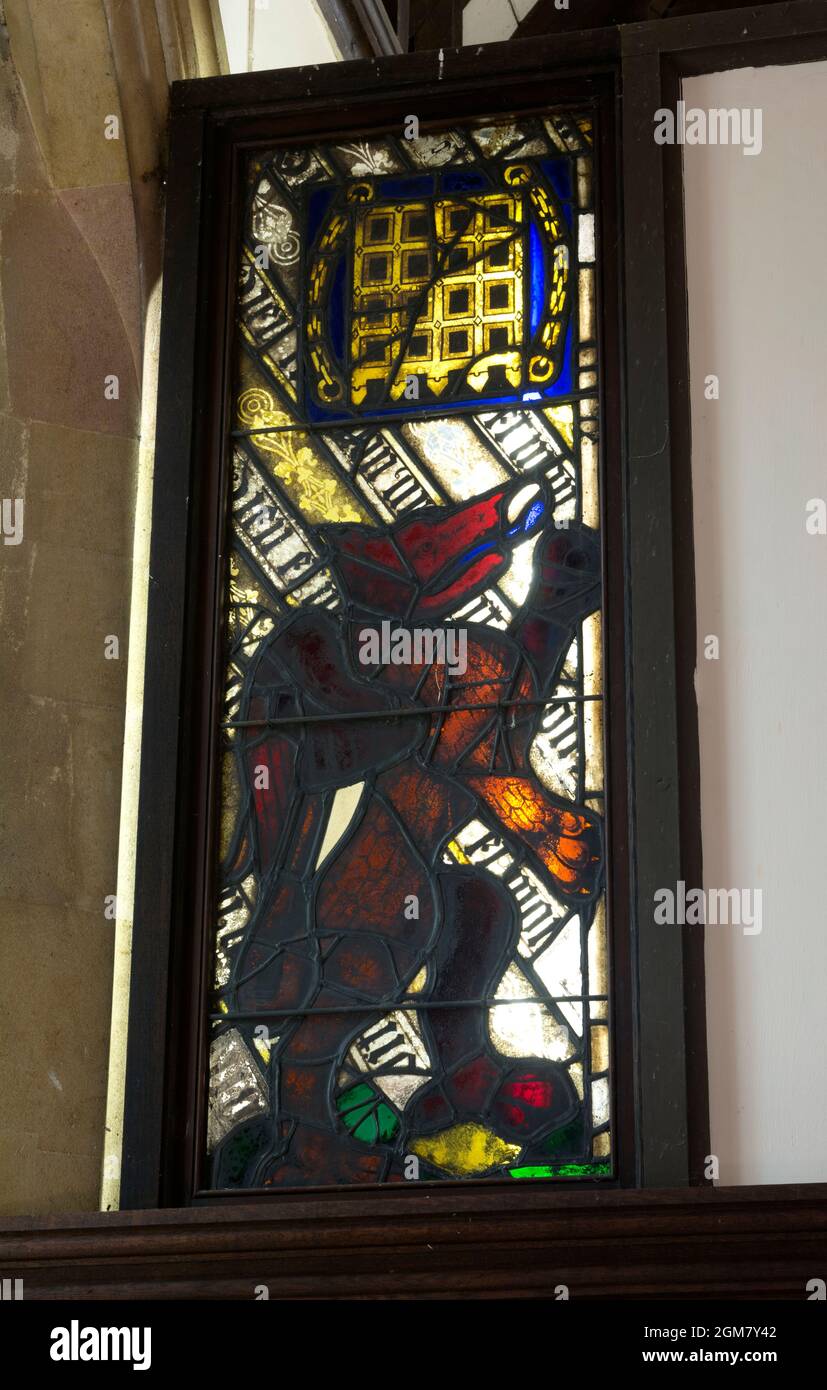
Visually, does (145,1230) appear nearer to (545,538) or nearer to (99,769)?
(99,769)

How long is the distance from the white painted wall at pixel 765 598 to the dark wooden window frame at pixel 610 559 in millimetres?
43

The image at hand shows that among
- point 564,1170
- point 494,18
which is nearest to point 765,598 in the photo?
point 564,1170

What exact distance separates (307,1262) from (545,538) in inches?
55.2

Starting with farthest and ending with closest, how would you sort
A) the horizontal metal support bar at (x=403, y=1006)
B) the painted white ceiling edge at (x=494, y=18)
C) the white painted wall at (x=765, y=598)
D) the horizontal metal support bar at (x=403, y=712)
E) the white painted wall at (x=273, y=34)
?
the painted white ceiling edge at (x=494, y=18), the white painted wall at (x=273, y=34), the horizontal metal support bar at (x=403, y=712), the horizontal metal support bar at (x=403, y=1006), the white painted wall at (x=765, y=598)

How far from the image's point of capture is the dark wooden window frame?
11.4 ft

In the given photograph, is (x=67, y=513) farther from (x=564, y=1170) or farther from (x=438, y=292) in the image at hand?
(x=564, y=1170)

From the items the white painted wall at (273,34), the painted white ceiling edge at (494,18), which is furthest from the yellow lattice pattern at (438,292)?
the painted white ceiling edge at (494,18)

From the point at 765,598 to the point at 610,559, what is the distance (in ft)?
0.99

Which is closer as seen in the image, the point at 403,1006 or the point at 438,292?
the point at 403,1006

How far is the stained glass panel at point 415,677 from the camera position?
3.60 m

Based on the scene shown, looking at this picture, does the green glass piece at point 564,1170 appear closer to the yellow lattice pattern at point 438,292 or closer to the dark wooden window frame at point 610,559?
the dark wooden window frame at point 610,559

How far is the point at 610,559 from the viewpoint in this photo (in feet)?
12.5

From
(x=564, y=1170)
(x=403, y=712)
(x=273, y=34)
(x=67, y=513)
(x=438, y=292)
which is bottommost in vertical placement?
(x=564, y=1170)
